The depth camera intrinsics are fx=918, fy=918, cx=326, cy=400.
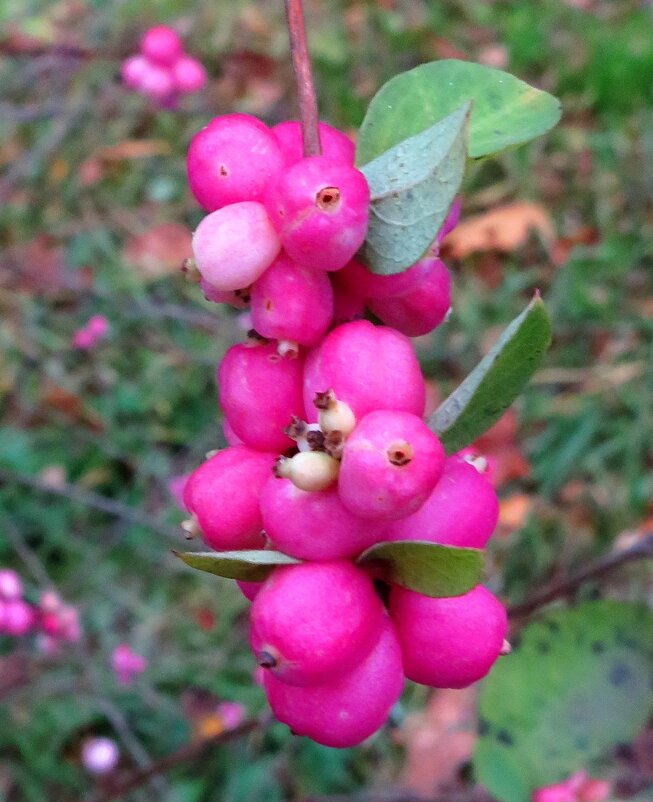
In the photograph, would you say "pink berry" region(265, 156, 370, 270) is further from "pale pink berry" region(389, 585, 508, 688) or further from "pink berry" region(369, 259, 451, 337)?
"pale pink berry" region(389, 585, 508, 688)

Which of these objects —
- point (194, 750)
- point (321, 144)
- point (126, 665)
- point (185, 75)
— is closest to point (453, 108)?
point (321, 144)

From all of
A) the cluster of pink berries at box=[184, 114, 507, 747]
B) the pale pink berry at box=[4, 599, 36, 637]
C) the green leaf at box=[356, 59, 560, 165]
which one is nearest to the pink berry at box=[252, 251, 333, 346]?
the cluster of pink berries at box=[184, 114, 507, 747]

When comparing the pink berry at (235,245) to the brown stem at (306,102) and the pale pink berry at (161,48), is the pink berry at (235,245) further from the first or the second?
the pale pink berry at (161,48)

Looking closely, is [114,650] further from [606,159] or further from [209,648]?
[606,159]

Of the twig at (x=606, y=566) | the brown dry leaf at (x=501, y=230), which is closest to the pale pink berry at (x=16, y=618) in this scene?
the twig at (x=606, y=566)

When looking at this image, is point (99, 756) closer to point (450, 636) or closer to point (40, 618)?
point (40, 618)

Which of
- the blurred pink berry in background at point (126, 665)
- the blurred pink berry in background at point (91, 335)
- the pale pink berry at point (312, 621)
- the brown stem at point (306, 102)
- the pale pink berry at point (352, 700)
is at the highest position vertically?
the brown stem at point (306, 102)

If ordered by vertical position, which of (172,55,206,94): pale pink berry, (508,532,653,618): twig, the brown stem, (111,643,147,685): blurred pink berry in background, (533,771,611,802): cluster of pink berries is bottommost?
(111,643,147,685): blurred pink berry in background
